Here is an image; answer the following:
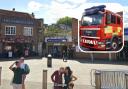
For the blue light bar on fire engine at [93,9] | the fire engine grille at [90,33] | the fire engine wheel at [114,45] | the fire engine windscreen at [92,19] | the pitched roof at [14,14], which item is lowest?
the fire engine wheel at [114,45]

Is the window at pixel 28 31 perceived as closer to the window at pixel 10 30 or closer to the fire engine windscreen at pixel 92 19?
the window at pixel 10 30

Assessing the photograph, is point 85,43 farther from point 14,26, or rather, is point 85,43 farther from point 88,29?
point 14,26

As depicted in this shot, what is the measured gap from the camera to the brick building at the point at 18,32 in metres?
49.7

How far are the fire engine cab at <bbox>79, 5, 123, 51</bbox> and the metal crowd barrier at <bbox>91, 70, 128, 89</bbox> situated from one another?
620 centimetres

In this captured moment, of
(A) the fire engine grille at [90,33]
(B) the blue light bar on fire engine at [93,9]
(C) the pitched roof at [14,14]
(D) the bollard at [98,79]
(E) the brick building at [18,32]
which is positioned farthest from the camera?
(C) the pitched roof at [14,14]

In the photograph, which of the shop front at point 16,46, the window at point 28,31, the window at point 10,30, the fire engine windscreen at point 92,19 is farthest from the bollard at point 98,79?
the window at point 28,31

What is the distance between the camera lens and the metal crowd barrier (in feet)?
53.6

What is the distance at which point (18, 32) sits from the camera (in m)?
52.0

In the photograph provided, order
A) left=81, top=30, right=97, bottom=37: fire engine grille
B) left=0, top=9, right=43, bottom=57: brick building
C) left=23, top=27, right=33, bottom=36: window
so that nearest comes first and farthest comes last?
left=81, top=30, right=97, bottom=37: fire engine grille, left=0, top=9, right=43, bottom=57: brick building, left=23, top=27, right=33, bottom=36: window

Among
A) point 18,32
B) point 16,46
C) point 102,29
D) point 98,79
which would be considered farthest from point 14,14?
point 102,29

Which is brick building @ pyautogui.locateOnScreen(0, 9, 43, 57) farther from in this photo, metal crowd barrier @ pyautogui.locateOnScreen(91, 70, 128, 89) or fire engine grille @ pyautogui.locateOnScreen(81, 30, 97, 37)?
fire engine grille @ pyautogui.locateOnScreen(81, 30, 97, 37)

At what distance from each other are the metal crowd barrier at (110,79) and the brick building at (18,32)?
108 feet

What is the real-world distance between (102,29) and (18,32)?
42.7m

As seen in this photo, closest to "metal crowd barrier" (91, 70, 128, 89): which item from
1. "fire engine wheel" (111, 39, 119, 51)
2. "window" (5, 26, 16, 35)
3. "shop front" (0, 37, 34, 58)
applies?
"fire engine wheel" (111, 39, 119, 51)
